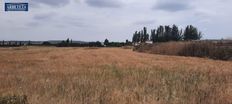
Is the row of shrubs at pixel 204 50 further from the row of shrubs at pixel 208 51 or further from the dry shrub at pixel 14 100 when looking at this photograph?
the dry shrub at pixel 14 100

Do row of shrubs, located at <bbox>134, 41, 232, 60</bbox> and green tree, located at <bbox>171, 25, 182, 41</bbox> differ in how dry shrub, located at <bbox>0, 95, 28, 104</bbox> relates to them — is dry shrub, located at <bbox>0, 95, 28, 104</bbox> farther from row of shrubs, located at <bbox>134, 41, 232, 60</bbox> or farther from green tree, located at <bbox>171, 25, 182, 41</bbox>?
green tree, located at <bbox>171, 25, 182, 41</bbox>

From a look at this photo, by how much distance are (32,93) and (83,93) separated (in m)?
1.57

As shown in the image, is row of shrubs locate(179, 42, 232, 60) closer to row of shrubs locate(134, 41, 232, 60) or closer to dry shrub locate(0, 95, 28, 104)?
row of shrubs locate(134, 41, 232, 60)

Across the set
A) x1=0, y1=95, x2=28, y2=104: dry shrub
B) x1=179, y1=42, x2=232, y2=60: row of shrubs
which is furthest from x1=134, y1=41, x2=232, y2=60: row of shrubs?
x1=0, y1=95, x2=28, y2=104: dry shrub

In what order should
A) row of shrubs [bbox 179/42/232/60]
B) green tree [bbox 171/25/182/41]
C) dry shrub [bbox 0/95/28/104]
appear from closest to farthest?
1. dry shrub [bbox 0/95/28/104]
2. row of shrubs [bbox 179/42/232/60]
3. green tree [bbox 171/25/182/41]

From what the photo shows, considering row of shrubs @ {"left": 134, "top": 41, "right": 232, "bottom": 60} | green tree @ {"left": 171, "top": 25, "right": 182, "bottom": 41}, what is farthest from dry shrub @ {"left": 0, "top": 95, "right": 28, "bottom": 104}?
green tree @ {"left": 171, "top": 25, "right": 182, "bottom": 41}

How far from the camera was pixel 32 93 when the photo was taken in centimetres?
1439

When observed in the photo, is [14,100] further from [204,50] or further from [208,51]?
[204,50]

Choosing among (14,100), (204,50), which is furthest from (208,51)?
(14,100)

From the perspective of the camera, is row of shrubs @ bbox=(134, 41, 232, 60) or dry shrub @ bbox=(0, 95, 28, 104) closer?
dry shrub @ bbox=(0, 95, 28, 104)

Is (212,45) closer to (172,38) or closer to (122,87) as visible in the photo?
(122,87)

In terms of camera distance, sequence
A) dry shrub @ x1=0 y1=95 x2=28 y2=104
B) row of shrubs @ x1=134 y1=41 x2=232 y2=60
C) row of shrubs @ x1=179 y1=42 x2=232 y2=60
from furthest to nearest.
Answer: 1. row of shrubs @ x1=134 y1=41 x2=232 y2=60
2. row of shrubs @ x1=179 y1=42 x2=232 y2=60
3. dry shrub @ x1=0 y1=95 x2=28 y2=104

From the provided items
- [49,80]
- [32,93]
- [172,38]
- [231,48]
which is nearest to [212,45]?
[231,48]

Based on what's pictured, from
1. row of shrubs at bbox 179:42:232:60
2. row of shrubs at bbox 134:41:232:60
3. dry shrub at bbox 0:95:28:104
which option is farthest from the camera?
row of shrubs at bbox 134:41:232:60
